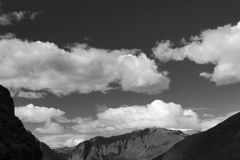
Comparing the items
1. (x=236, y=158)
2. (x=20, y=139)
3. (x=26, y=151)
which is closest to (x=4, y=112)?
(x=20, y=139)

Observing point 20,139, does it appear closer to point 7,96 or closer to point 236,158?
point 7,96

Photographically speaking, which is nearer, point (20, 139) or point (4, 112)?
point (20, 139)

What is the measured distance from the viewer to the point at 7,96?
4114 inches

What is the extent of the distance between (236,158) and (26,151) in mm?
164164

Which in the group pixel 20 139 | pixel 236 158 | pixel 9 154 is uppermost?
pixel 20 139

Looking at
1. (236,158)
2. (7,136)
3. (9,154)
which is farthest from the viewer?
(236,158)

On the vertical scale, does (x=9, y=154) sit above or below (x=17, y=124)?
below

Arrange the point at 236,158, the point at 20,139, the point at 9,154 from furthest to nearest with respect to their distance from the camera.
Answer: the point at 236,158 → the point at 20,139 → the point at 9,154

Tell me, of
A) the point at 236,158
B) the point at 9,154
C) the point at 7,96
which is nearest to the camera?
the point at 9,154

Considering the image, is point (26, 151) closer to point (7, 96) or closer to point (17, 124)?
point (17, 124)

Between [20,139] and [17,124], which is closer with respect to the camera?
[20,139]

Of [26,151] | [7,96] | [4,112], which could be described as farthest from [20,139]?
[7,96]

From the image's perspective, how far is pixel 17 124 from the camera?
81.9 meters

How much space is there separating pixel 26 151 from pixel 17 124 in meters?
17.2
